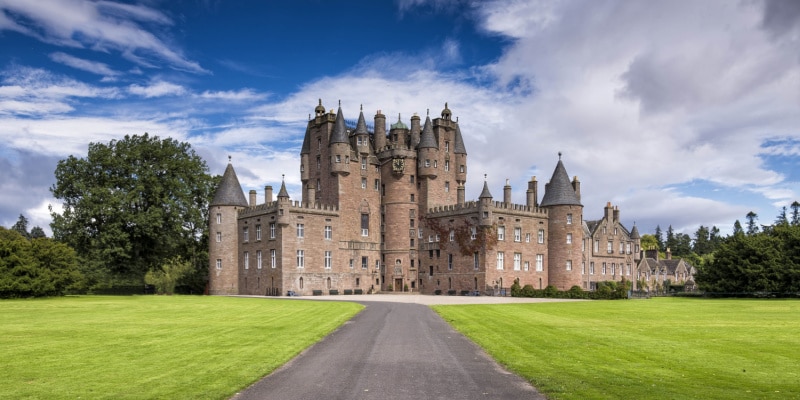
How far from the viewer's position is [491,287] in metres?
74.6

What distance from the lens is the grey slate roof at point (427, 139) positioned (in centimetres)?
8269

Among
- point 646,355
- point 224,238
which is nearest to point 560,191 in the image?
point 224,238

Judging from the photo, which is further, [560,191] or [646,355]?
[560,191]

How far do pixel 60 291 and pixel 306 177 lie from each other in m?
33.1

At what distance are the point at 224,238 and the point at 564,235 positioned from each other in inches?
1576

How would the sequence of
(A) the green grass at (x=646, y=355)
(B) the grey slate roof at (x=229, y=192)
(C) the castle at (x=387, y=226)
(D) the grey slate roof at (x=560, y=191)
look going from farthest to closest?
(D) the grey slate roof at (x=560, y=191) → (B) the grey slate roof at (x=229, y=192) → (C) the castle at (x=387, y=226) → (A) the green grass at (x=646, y=355)

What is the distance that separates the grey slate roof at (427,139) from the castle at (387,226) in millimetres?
125

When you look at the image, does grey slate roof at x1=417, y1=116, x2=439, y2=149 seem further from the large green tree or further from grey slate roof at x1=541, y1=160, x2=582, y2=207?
the large green tree

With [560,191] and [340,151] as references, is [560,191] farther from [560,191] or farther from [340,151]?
[340,151]

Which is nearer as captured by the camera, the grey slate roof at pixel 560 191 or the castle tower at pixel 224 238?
the castle tower at pixel 224 238

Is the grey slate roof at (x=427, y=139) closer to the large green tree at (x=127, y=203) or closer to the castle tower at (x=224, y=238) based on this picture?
the castle tower at (x=224, y=238)

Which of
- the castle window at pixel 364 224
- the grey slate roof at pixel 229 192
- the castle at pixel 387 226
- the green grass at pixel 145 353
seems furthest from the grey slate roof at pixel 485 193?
the green grass at pixel 145 353

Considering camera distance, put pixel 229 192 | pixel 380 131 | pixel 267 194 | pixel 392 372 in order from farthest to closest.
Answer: pixel 380 131
pixel 267 194
pixel 229 192
pixel 392 372

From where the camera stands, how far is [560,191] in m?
80.1
